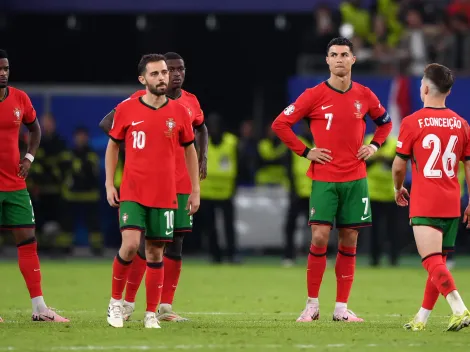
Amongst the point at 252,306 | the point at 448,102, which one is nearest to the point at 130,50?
the point at 448,102

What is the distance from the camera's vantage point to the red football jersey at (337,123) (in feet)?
38.0

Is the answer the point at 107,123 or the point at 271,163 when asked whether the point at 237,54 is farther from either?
the point at 107,123

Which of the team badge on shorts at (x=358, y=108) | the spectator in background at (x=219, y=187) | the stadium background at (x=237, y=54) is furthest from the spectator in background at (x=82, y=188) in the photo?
the team badge on shorts at (x=358, y=108)

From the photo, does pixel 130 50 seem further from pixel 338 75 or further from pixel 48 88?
pixel 338 75

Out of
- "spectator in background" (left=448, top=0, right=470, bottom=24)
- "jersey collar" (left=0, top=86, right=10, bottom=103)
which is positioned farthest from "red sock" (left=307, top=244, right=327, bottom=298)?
"spectator in background" (left=448, top=0, right=470, bottom=24)

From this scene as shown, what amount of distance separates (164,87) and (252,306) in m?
3.77

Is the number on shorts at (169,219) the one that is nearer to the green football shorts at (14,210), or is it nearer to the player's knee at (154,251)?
the player's knee at (154,251)

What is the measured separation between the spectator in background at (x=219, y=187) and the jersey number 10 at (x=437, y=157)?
31.0 feet

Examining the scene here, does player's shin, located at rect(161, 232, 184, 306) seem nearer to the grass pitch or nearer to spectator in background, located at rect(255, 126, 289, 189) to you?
the grass pitch

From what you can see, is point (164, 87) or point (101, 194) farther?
point (101, 194)

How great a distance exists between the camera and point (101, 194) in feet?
73.4

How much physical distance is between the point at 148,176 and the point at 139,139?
323 mm

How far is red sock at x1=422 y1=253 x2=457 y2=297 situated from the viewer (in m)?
9.95

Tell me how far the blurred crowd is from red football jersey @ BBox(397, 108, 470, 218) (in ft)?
37.8
